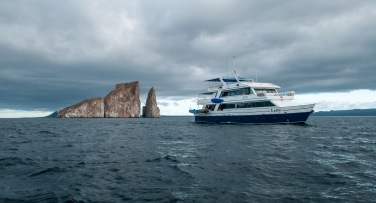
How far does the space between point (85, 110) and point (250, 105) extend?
139785mm

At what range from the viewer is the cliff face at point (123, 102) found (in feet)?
550

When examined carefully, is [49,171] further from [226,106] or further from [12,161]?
[226,106]

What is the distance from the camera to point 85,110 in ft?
526

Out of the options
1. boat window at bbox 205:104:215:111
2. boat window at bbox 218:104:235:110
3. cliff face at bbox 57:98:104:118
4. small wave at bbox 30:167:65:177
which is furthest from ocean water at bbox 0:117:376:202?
cliff face at bbox 57:98:104:118

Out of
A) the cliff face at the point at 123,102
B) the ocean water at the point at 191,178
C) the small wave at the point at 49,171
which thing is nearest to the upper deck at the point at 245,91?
the ocean water at the point at 191,178

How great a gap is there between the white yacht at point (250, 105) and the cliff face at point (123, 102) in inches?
4948

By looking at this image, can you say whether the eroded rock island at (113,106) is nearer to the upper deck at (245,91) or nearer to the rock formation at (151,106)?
the rock formation at (151,106)

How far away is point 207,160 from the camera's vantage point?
13305 millimetres

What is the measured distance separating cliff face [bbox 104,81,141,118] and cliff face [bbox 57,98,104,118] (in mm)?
4414

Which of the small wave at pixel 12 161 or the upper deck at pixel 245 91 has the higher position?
the upper deck at pixel 245 91

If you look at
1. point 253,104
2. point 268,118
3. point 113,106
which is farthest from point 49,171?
point 113,106

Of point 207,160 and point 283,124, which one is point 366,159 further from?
point 283,124

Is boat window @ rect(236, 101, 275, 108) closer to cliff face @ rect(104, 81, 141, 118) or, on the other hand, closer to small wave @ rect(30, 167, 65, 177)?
small wave @ rect(30, 167, 65, 177)

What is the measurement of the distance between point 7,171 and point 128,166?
16.6 feet
